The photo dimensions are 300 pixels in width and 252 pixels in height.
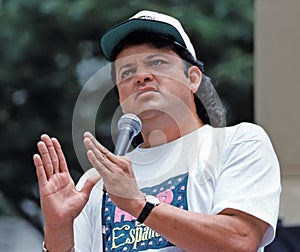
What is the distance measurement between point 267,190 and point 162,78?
0.32m

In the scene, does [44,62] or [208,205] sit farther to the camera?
[44,62]

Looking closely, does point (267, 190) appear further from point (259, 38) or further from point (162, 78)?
point (259, 38)

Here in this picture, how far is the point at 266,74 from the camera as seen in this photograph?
2600mm

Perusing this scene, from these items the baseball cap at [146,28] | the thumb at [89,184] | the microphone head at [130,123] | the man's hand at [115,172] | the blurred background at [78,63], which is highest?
the baseball cap at [146,28]

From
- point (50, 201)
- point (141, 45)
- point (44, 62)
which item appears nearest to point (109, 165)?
point (50, 201)

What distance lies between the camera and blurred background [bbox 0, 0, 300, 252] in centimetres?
245

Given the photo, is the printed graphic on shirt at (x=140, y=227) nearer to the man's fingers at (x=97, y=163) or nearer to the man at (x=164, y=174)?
the man at (x=164, y=174)

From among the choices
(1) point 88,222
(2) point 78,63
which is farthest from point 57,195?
(2) point 78,63

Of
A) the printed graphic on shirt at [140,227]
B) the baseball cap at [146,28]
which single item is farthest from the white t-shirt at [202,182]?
the baseball cap at [146,28]

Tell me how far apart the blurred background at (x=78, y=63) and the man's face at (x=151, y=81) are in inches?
39.3

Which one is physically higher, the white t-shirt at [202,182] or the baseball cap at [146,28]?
the baseball cap at [146,28]

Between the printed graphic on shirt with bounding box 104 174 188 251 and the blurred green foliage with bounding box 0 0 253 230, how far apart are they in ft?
3.74

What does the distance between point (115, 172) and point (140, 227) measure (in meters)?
0.24

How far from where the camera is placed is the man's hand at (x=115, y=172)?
42.7 inches
